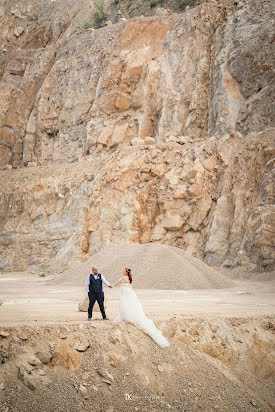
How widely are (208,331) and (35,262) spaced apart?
2365 cm

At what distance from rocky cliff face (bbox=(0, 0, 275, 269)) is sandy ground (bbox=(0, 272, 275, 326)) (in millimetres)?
6064

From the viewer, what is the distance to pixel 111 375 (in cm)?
613

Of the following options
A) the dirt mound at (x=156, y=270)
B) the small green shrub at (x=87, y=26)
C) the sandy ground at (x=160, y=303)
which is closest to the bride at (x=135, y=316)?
the sandy ground at (x=160, y=303)

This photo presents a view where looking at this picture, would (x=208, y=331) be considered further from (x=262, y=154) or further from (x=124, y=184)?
(x=124, y=184)

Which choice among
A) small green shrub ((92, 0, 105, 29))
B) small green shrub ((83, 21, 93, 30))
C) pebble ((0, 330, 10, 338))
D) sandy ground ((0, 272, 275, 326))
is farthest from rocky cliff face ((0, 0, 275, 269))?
pebble ((0, 330, 10, 338))

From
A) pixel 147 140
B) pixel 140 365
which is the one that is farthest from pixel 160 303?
pixel 147 140

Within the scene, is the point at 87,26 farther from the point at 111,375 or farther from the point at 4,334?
the point at 111,375

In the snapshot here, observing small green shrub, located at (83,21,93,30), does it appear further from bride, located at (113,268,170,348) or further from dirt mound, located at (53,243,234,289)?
bride, located at (113,268,170,348)

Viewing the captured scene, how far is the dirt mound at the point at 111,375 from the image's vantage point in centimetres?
548

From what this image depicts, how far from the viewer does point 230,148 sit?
2589 centimetres

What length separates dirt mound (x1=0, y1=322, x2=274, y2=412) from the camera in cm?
548

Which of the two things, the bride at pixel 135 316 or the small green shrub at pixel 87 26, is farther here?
the small green shrub at pixel 87 26

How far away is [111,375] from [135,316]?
1.29 metres

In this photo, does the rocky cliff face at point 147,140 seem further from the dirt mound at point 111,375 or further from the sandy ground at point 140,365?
the dirt mound at point 111,375
